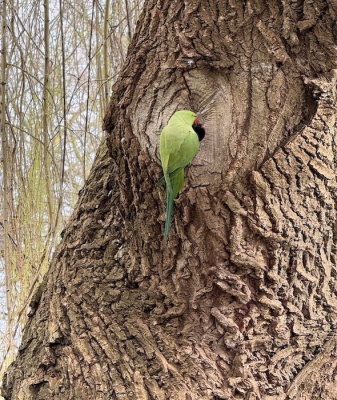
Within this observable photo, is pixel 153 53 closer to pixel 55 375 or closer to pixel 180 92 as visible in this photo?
pixel 180 92

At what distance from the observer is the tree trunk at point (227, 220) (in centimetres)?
105

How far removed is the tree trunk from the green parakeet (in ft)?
0.15

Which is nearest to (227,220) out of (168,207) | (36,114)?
(168,207)

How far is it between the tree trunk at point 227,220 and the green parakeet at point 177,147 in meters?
0.05

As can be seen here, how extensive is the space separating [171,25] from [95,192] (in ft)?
1.71

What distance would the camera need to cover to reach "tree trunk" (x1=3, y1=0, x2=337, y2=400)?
1.05 m

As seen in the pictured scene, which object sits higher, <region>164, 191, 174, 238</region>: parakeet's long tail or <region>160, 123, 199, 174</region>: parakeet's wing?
<region>160, 123, 199, 174</region>: parakeet's wing

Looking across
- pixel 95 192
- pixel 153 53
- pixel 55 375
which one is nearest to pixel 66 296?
pixel 55 375

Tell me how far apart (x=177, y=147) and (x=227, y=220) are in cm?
23

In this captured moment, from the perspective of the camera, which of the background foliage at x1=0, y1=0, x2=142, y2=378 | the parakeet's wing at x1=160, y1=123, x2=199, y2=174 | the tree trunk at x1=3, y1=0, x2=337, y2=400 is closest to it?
the parakeet's wing at x1=160, y1=123, x2=199, y2=174

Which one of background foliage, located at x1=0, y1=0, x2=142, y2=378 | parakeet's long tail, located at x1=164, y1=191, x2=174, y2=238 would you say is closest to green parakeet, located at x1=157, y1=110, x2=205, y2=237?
parakeet's long tail, located at x1=164, y1=191, x2=174, y2=238

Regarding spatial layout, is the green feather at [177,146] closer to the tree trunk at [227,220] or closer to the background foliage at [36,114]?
the tree trunk at [227,220]

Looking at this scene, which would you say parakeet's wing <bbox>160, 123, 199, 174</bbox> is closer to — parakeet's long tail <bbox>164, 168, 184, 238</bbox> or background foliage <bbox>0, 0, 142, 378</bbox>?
parakeet's long tail <bbox>164, 168, 184, 238</bbox>

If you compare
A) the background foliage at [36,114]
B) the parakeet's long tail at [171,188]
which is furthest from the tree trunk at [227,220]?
the background foliage at [36,114]
